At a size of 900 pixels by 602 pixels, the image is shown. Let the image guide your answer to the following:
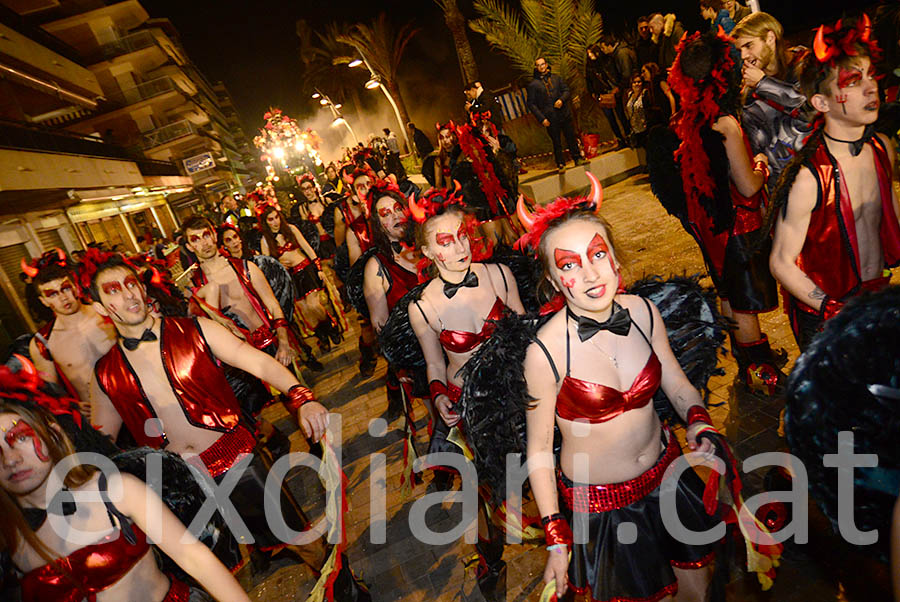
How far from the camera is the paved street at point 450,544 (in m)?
2.61

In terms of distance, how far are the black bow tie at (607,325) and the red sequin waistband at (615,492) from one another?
2.18ft

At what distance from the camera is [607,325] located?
2.18 metres

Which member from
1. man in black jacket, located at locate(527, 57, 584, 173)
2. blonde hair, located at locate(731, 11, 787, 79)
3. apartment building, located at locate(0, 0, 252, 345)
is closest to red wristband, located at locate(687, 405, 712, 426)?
blonde hair, located at locate(731, 11, 787, 79)

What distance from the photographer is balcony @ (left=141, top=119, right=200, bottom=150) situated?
117 feet

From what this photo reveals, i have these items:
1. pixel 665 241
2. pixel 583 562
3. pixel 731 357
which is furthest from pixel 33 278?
pixel 665 241

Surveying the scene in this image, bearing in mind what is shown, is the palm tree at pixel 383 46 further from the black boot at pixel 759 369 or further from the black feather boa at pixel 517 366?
the black feather boa at pixel 517 366

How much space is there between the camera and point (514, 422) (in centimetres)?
235

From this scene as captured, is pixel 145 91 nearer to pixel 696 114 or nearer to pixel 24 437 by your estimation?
pixel 696 114

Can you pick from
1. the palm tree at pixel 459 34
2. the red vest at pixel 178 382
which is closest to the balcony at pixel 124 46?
the palm tree at pixel 459 34

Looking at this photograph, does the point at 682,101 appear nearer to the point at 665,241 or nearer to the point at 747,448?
the point at 747,448

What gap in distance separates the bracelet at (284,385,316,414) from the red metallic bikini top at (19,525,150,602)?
914mm

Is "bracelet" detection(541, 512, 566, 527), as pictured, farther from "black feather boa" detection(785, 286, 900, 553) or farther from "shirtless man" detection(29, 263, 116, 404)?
"shirtless man" detection(29, 263, 116, 404)

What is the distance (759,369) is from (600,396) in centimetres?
260

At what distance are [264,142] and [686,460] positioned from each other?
39803 mm
